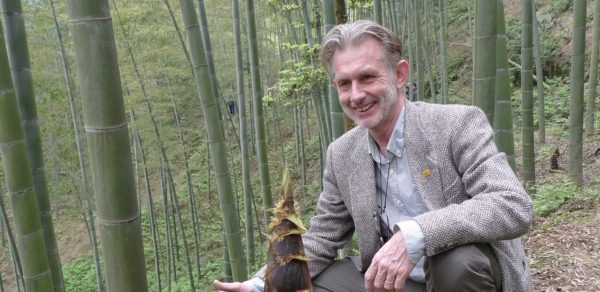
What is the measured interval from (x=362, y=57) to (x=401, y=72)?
0.16 metres

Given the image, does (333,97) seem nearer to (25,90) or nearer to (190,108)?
(25,90)

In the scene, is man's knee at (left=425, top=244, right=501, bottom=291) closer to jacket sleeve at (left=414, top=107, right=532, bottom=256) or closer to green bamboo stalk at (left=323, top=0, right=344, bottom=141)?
jacket sleeve at (left=414, top=107, right=532, bottom=256)

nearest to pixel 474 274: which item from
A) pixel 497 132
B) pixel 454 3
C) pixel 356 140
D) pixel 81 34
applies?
pixel 356 140

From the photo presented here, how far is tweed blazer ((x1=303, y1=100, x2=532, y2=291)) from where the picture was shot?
3.89 feet

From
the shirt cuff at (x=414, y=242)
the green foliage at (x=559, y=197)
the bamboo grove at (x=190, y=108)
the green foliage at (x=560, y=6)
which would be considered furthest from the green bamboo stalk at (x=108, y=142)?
the green foliage at (x=560, y=6)

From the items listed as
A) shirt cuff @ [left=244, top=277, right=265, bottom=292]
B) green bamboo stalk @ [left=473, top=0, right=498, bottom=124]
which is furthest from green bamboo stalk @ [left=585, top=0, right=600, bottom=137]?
shirt cuff @ [left=244, top=277, right=265, bottom=292]

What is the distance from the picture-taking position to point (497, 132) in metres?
2.89

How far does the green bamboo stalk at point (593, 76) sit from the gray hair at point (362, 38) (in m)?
5.11

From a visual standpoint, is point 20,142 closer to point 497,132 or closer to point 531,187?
point 497,132

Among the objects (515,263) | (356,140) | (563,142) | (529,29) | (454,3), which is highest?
(454,3)

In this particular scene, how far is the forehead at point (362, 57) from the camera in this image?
4.38 feet

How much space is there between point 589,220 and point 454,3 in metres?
10.6

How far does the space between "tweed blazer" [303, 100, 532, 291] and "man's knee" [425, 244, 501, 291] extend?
27 millimetres

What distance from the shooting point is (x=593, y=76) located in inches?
249
